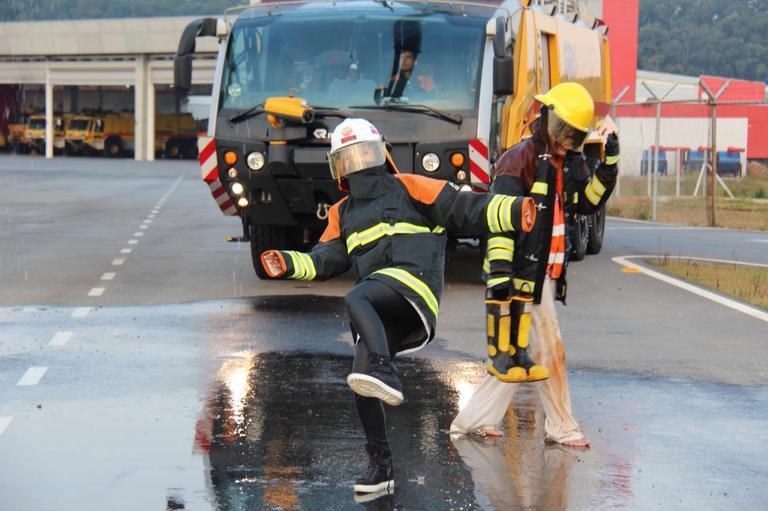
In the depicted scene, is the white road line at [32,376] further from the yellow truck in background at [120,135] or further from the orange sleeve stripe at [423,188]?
the yellow truck in background at [120,135]

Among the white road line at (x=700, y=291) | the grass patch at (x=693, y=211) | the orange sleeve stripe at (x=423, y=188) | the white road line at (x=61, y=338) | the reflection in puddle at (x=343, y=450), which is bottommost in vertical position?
the grass patch at (x=693, y=211)

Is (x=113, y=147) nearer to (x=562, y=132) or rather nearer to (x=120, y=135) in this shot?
(x=120, y=135)

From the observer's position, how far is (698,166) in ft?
186

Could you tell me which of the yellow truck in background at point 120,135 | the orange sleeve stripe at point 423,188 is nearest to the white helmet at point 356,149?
the orange sleeve stripe at point 423,188

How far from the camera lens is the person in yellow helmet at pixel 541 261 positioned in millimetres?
7492

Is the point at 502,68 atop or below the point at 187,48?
below

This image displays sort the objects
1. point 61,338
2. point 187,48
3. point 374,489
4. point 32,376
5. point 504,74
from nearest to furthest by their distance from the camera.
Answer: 1. point 374,489
2. point 32,376
3. point 61,338
4. point 504,74
5. point 187,48

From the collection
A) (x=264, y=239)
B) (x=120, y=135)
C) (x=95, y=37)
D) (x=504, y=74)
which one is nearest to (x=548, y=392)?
(x=504, y=74)

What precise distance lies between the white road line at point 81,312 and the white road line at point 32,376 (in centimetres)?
289

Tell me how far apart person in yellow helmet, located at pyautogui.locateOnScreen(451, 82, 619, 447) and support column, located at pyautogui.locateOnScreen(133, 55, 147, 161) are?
66.9m

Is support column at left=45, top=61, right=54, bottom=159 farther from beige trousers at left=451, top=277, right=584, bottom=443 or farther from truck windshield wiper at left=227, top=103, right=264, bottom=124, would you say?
beige trousers at left=451, top=277, right=584, bottom=443

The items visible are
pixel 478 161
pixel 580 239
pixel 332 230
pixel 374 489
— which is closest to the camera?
pixel 374 489

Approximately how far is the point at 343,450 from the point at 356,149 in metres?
1.58

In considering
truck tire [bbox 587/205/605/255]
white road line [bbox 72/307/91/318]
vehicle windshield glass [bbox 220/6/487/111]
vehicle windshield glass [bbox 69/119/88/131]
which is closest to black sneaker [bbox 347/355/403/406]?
white road line [bbox 72/307/91/318]
